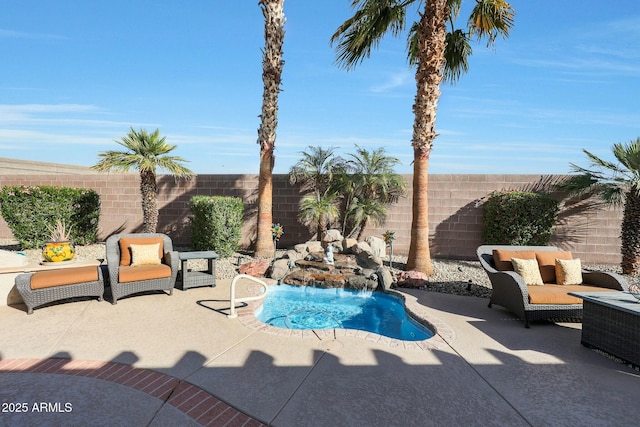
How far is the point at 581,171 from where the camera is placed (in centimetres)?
802

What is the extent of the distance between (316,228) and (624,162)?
7.72 meters

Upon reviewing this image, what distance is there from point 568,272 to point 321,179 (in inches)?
246

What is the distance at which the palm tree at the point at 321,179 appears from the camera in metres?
9.01

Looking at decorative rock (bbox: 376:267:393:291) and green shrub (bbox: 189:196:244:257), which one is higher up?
green shrub (bbox: 189:196:244:257)

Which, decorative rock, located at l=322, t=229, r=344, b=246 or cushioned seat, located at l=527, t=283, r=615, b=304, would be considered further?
decorative rock, located at l=322, t=229, r=344, b=246

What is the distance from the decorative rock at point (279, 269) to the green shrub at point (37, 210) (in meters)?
6.93

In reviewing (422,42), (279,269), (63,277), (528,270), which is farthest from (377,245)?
(63,277)

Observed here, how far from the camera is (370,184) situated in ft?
30.2

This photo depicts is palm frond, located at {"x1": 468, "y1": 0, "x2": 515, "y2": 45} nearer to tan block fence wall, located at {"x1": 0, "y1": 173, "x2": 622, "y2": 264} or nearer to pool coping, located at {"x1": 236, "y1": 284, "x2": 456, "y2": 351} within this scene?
tan block fence wall, located at {"x1": 0, "y1": 173, "x2": 622, "y2": 264}

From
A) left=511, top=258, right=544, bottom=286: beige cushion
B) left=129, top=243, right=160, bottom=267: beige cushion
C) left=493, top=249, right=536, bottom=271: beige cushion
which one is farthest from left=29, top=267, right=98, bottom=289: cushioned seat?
left=511, top=258, right=544, bottom=286: beige cushion

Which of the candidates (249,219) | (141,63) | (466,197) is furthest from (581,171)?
Result: (141,63)

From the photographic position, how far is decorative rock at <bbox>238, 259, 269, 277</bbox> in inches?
288

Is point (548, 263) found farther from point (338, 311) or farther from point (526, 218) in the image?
point (338, 311)

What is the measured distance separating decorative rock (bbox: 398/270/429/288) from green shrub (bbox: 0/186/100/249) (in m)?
9.76
